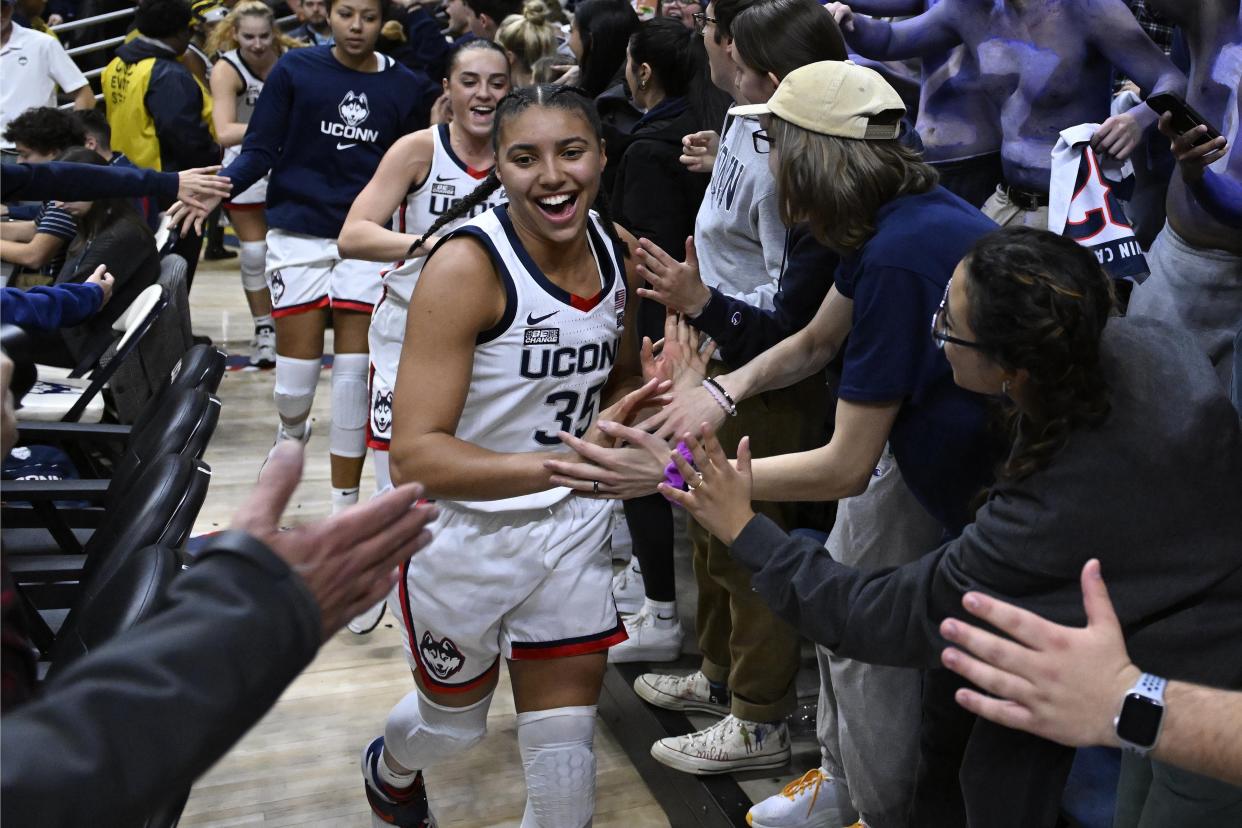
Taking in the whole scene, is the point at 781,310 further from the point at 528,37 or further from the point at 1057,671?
the point at 528,37

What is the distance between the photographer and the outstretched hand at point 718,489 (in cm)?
178

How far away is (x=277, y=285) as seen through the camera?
13.9 feet

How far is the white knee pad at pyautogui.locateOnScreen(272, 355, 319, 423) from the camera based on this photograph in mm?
Answer: 4254

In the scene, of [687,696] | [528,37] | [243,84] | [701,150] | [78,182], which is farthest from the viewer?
[243,84]

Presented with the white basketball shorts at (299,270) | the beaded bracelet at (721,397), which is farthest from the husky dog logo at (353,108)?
the beaded bracelet at (721,397)

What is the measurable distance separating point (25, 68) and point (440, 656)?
16.1 feet

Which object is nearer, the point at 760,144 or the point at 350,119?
the point at 760,144

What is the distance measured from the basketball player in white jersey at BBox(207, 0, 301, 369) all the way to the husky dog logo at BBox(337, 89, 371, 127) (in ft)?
4.33

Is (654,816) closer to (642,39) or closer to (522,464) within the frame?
(522,464)

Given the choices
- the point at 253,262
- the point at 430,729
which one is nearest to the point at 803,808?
the point at 430,729

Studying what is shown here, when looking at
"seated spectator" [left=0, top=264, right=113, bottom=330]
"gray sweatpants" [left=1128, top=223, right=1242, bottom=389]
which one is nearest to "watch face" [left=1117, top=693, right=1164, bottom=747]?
"gray sweatpants" [left=1128, top=223, right=1242, bottom=389]

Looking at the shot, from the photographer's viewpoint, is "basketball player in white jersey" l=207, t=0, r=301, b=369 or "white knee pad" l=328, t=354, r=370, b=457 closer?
"white knee pad" l=328, t=354, r=370, b=457

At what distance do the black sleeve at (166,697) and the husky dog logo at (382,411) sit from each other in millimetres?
2147

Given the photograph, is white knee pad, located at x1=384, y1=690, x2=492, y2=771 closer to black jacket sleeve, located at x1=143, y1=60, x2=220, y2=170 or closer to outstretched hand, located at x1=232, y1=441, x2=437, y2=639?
outstretched hand, located at x1=232, y1=441, x2=437, y2=639
